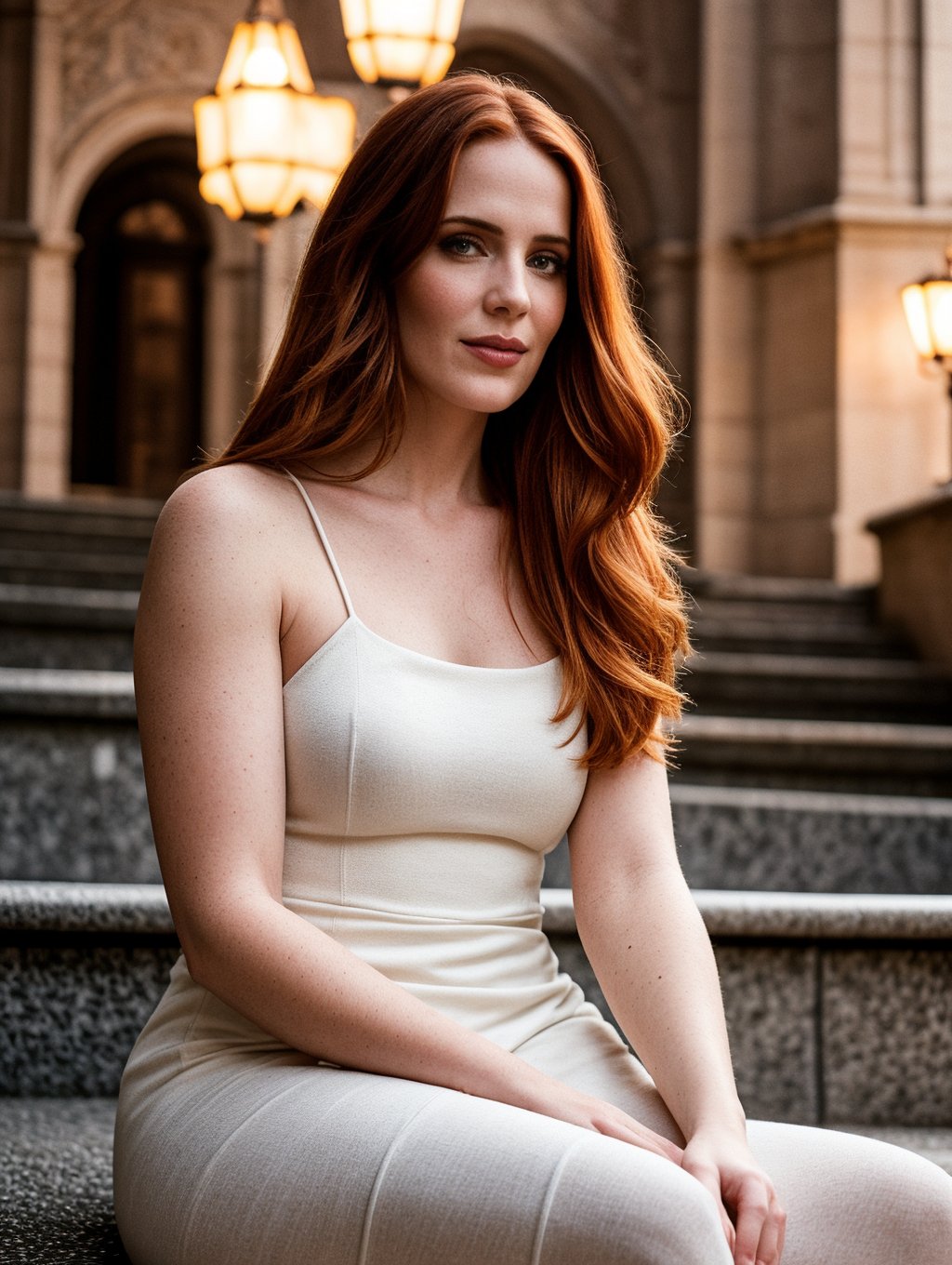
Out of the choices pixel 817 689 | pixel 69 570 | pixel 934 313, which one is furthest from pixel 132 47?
pixel 817 689

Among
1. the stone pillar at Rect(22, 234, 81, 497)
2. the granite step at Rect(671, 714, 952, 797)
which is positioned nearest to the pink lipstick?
the granite step at Rect(671, 714, 952, 797)

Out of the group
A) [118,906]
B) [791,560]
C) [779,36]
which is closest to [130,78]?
[779,36]

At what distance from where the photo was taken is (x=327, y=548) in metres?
1.83

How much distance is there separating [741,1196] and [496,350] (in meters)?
0.99

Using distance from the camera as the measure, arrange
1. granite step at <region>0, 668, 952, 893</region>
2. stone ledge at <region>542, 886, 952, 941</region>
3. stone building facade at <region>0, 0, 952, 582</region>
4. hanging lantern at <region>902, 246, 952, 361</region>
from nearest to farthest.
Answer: stone ledge at <region>542, 886, 952, 941</region> < granite step at <region>0, 668, 952, 893</region> < hanging lantern at <region>902, 246, 952, 361</region> < stone building facade at <region>0, 0, 952, 582</region>

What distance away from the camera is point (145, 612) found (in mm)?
1759

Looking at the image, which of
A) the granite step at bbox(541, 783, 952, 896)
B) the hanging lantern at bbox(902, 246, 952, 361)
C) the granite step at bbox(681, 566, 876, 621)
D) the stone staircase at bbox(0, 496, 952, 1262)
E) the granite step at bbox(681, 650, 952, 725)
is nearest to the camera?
the stone staircase at bbox(0, 496, 952, 1262)

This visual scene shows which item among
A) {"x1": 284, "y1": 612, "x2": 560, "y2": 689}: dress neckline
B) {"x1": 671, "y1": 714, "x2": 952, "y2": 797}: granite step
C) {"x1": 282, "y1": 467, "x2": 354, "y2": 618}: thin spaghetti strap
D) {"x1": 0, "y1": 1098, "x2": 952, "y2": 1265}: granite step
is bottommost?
{"x1": 0, "y1": 1098, "x2": 952, "y2": 1265}: granite step

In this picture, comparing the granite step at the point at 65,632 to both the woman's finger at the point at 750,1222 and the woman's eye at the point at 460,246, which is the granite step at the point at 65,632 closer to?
the woman's eye at the point at 460,246

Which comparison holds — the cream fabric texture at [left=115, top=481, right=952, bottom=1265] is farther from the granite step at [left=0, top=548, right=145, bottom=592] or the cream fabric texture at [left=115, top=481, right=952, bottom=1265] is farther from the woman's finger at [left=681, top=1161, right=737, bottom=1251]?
the granite step at [left=0, top=548, right=145, bottom=592]

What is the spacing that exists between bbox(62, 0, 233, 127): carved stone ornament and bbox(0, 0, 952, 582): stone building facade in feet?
0.05

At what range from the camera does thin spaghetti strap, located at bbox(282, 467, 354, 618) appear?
1.80m

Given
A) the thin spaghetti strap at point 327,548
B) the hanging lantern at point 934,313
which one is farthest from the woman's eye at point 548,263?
the hanging lantern at point 934,313

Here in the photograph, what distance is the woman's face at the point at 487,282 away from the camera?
1.89 m
